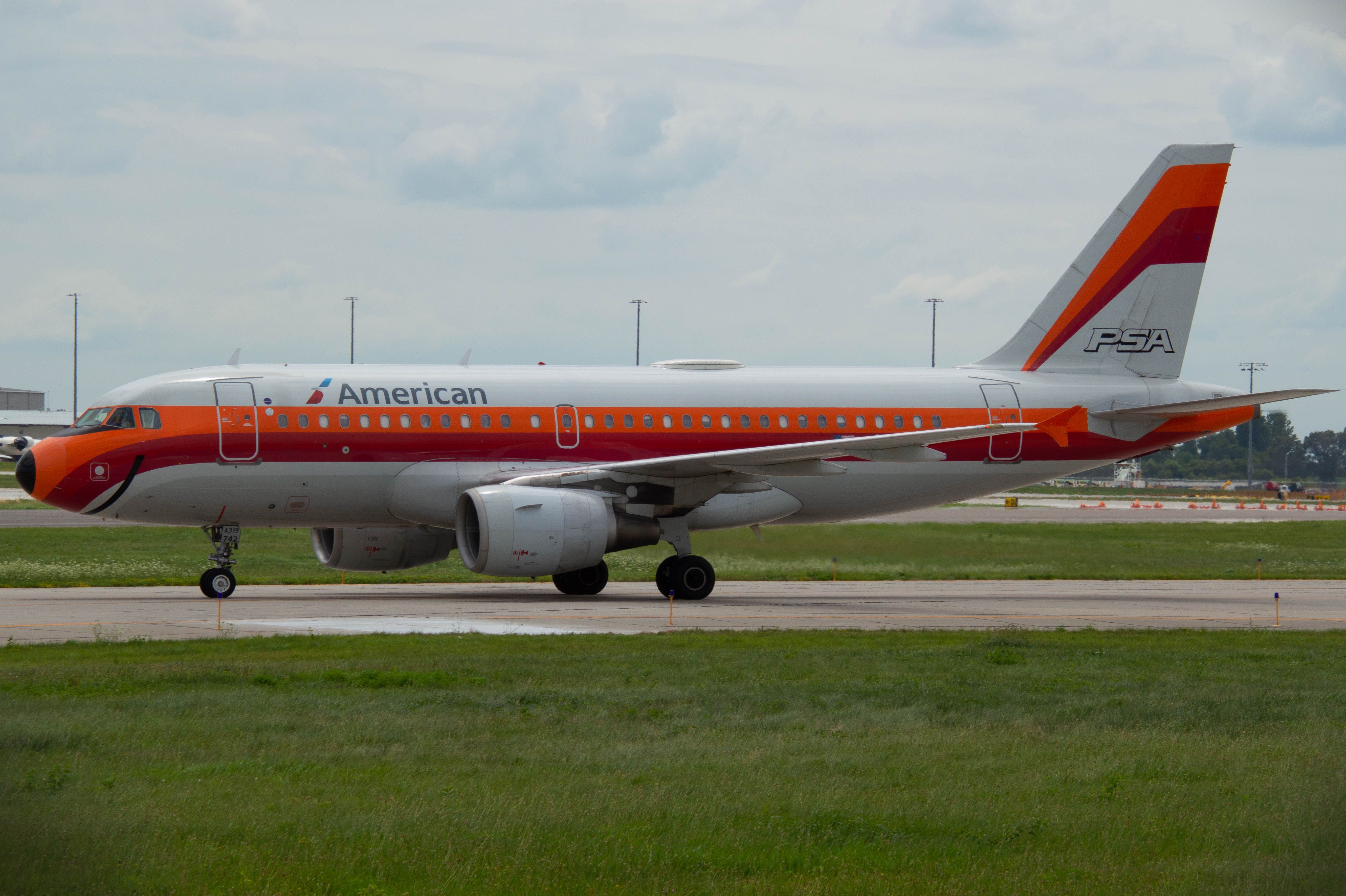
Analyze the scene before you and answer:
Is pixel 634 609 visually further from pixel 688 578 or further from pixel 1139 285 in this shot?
pixel 1139 285

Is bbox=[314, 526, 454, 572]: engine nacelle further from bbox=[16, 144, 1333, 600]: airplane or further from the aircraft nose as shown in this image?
the aircraft nose

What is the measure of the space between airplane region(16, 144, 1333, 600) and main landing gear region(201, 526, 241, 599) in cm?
4

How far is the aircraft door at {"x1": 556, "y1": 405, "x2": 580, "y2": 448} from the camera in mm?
27938

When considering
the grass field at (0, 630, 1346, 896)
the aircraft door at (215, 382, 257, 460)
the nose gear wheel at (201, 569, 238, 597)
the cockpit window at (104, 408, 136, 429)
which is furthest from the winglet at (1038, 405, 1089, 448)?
the cockpit window at (104, 408, 136, 429)

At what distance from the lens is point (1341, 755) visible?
750 centimetres

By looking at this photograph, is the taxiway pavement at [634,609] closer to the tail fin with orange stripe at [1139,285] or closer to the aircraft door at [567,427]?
the aircraft door at [567,427]

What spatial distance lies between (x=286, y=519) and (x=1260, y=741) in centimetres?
1908

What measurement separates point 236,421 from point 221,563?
261 cm

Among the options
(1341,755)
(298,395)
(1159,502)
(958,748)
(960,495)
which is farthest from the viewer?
(1159,502)

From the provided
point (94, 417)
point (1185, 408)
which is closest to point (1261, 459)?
point (1185, 408)

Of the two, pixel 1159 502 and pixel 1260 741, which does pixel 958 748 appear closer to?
pixel 1260 741

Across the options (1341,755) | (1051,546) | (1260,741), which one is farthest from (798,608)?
(1341,755)

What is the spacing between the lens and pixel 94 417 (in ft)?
86.5

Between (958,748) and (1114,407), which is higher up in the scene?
(1114,407)
